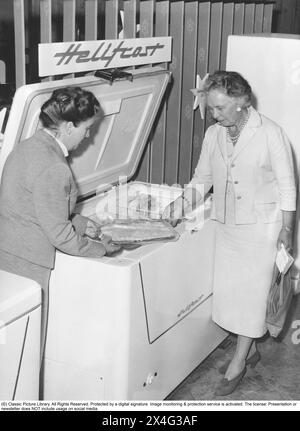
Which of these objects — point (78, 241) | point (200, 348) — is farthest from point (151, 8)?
point (200, 348)

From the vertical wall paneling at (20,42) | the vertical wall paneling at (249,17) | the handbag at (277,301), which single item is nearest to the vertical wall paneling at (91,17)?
the vertical wall paneling at (20,42)

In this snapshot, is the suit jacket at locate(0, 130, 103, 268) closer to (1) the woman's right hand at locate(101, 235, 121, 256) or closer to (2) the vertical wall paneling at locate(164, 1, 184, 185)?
(1) the woman's right hand at locate(101, 235, 121, 256)

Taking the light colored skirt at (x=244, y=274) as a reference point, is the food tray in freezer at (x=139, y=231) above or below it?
above

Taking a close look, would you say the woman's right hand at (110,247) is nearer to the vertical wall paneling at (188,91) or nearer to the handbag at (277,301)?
the handbag at (277,301)

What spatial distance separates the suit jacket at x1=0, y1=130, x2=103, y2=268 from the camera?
2357 millimetres

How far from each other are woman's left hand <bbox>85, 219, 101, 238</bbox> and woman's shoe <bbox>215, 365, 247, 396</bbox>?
1002 mm

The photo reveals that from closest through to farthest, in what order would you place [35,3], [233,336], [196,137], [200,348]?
1. [35,3]
2. [200,348]
3. [233,336]
4. [196,137]

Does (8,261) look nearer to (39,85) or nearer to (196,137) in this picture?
(39,85)

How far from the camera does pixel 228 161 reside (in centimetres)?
300

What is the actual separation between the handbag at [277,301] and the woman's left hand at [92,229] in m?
0.86

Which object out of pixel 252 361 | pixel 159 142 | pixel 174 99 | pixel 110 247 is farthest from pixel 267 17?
pixel 110 247

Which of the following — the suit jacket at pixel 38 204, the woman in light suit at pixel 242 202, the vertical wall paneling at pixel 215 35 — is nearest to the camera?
the suit jacket at pixel 38 204

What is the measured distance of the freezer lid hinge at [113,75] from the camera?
2.78 m

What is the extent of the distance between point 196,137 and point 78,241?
5.98 feet
